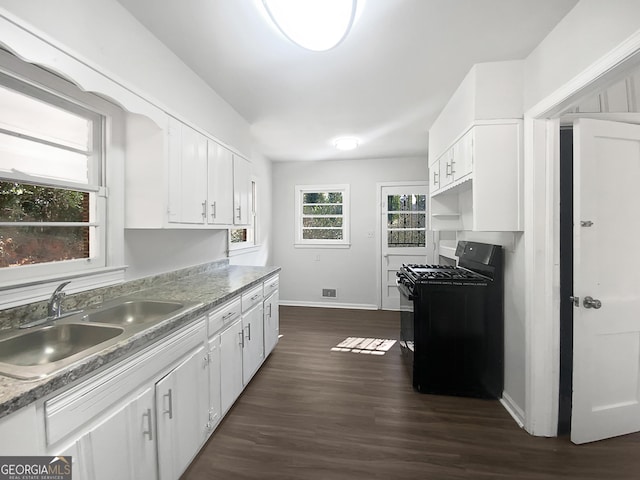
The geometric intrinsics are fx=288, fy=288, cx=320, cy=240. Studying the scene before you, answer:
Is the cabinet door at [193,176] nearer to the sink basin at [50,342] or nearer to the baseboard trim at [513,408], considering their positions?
the sink basin at [50,342]

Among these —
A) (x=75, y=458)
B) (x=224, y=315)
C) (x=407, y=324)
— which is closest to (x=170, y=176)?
(x=224, y=315)

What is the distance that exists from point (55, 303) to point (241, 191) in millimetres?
1922

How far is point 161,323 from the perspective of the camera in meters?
1.39

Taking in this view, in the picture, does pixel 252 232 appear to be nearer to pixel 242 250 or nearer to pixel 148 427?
pixel 242 250

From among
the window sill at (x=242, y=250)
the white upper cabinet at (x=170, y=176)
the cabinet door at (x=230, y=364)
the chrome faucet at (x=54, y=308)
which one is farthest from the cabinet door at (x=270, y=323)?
the chrome faucet at (x=54, y=308)

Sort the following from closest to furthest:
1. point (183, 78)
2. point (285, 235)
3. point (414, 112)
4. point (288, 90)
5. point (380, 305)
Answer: point (183, 78) < point (288, 90) < point (414, 112) < point (380, 305) < point (285, 235)

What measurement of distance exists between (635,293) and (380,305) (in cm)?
340

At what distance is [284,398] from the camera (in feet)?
7.82

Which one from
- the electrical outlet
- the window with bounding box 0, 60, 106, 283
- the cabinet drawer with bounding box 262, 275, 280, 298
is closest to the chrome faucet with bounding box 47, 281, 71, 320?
the window with bounding box 0, 60, 106, 283

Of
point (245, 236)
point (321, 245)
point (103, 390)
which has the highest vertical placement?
point (245, 236)

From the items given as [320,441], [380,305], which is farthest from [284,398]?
[380,305]

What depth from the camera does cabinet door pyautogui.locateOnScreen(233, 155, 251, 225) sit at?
2967 mm

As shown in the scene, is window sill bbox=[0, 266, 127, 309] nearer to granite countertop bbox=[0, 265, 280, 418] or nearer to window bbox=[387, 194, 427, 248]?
granite countertop bbox=[0, 265, 280, 418]

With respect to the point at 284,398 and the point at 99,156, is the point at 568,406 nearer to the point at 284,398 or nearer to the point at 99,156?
the point at 284,398
